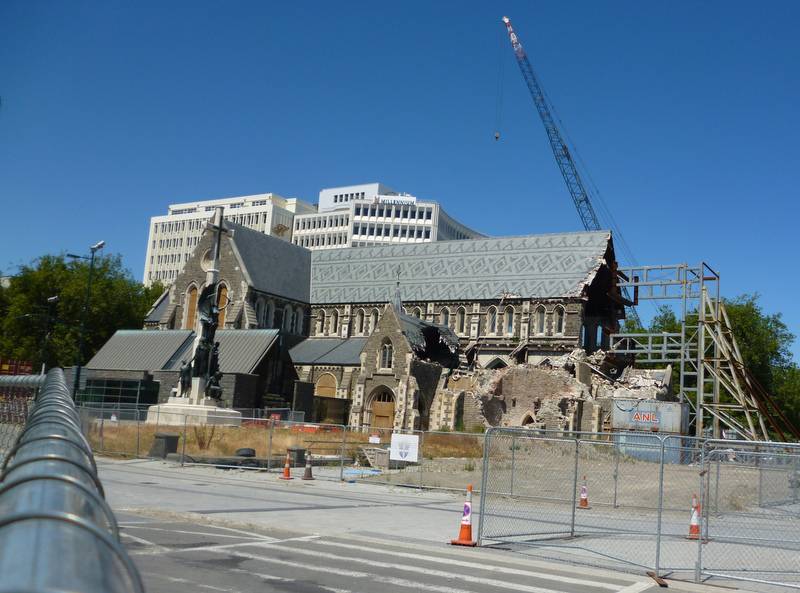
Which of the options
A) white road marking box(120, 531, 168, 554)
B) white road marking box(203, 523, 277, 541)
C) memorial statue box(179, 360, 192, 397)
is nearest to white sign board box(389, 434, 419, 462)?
white road marking box(203, 523, 277, 541)

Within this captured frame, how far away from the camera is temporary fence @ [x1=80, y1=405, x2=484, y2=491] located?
92.1 ft

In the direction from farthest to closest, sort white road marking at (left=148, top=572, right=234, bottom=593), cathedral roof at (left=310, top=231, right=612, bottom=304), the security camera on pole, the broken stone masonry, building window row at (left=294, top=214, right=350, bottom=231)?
1. building window row at (left=294, top=214, right=350, bottom=231)
2. cathedral roof at (left=310, top=231, right=612, bottom=304)
3. the broken stone masonry
4. the security camera on pole
5. white road marking at (left=148, top=572, right=234, bottom=593)

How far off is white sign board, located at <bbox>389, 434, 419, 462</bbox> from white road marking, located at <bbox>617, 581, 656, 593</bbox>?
13.9 metres

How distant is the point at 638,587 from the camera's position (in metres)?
11.5

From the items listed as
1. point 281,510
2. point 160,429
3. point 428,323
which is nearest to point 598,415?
point 428,323

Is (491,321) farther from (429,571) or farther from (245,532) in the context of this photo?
(429,571)

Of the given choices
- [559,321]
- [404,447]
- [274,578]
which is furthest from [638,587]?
[559,321]

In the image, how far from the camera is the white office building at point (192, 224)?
517 ft

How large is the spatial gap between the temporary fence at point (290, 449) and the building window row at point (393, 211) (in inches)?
4702

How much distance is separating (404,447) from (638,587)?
48.4ft

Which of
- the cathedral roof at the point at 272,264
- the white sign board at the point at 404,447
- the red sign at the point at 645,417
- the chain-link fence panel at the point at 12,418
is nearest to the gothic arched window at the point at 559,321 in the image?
the red sign at the point at 645,417

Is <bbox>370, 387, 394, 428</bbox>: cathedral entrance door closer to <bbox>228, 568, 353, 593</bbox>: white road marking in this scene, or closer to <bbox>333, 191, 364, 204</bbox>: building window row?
<bbox>228, 568, 353, 593</bbox>: white road marking

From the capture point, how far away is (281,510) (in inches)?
690

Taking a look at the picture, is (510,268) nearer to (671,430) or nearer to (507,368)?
(507,368)
